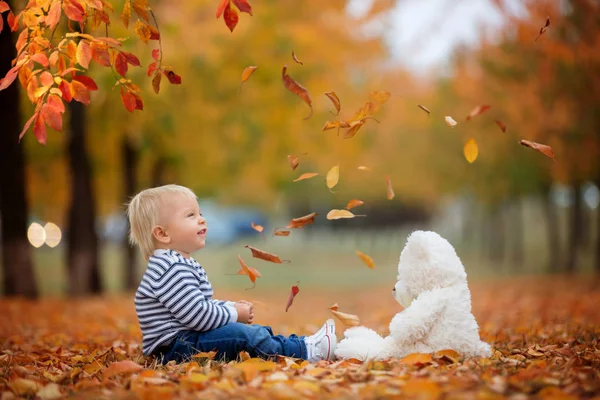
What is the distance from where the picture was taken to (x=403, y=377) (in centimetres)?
316

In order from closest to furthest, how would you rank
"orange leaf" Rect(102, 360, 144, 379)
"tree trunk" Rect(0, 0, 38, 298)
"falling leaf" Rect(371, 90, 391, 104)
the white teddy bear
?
→ "orange leaf" Rect(102, 360, 144, 379) → the white teddy bear → "falling leaf" Rect(371, 90, 391, 104) → "tree trunk" Rect(0, 0, 38, 298)

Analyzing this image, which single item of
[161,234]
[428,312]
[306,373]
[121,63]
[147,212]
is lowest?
[306,373]

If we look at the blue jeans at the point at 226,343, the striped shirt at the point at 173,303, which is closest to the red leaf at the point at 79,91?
the striped shirt at the point at 173,303

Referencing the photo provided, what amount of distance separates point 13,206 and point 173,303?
7144mm

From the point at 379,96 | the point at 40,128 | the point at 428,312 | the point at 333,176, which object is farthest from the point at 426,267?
the point at 40,128

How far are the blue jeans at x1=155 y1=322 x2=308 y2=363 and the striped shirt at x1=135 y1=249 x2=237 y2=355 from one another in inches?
2.0

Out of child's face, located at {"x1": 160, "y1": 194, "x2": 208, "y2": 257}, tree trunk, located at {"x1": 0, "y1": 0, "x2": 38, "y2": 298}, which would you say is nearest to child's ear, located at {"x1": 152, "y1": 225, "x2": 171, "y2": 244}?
child's face, located at {"x1": 160, "y1": 194, "x2": 208, "y2": 257}

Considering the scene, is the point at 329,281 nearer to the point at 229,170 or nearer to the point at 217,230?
the point at 229,170

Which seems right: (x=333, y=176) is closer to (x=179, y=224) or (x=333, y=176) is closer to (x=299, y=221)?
(x=299, y=221)

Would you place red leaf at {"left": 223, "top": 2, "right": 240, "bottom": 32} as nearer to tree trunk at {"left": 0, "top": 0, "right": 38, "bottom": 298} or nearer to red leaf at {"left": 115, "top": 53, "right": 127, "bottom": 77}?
red leaf at {"left": 115, "top": 53, "right": 127, "bottom": 77}

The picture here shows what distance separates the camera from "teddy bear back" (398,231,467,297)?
378 cm

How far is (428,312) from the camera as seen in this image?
3.65m

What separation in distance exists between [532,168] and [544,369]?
47.4ft

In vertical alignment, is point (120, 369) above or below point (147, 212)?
below
